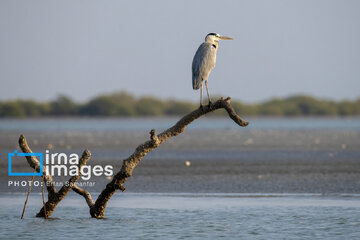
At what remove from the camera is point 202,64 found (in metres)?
15.4

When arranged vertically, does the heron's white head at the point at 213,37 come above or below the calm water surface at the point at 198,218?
above

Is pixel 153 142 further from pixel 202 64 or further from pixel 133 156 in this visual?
pixel 202 64

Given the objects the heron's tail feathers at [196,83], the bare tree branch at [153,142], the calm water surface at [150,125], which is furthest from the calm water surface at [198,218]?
the calm water surface at [150,125]

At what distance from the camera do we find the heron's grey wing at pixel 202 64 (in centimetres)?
1538

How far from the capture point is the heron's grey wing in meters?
15.4

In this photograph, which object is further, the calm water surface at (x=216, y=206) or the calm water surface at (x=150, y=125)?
the calm water surface at (x=150, y=125)

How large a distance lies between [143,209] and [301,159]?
1285cm

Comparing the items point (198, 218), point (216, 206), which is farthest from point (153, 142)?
point (216, 206)

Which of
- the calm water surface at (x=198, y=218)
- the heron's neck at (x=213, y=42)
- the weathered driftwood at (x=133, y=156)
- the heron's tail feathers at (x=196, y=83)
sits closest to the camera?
the calm water surface at (x=198, y=218)

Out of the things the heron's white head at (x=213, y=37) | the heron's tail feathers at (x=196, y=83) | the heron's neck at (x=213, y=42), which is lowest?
the heron's tail feathers at (x=196, y=83)

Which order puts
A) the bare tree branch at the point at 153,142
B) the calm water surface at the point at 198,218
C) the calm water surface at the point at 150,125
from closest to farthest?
the calm water surface at the point at 198,218, the bare tree branch at the point at 153,142, the calm water surface at the point at 150,125

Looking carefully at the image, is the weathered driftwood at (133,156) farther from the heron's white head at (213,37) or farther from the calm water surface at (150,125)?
the calm water surface at (150,125)

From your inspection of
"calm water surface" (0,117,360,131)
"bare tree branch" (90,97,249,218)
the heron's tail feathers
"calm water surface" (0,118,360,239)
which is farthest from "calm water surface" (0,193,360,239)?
"calm water surface" (0,117,360,131)

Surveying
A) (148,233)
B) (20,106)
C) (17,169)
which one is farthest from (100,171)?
(20,106)
